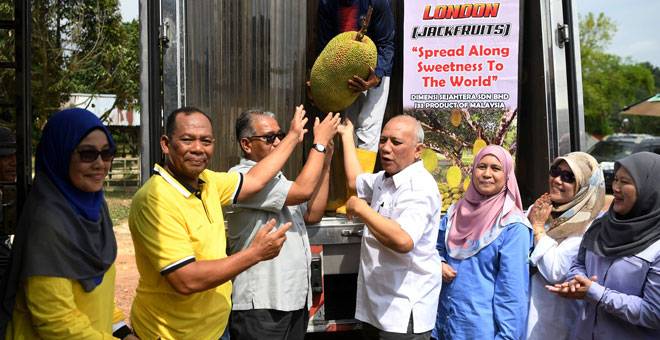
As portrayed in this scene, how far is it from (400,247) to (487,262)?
19.3 inches

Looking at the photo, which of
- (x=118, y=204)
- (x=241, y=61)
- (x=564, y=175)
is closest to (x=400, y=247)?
(x=564, y=175)

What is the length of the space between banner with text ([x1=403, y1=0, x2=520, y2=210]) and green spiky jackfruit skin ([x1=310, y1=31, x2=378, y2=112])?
0.35 metres

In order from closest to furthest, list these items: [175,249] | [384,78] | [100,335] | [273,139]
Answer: [100,335] < [175,249] < [273,139] < [384,78]

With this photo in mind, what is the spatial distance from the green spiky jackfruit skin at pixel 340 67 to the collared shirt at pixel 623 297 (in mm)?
1520

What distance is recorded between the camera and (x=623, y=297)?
2383mm

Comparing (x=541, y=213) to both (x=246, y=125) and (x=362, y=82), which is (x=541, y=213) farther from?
(x=246, y=125)

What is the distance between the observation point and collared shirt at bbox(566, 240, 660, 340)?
2.34m

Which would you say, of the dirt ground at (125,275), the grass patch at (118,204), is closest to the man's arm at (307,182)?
the dirt ground at (125,275)

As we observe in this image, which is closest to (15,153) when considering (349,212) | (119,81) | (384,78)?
(349,212)

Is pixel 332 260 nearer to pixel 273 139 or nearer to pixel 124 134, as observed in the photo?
pixel 273 139

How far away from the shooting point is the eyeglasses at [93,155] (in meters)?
1.85

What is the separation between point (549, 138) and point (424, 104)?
722 mm

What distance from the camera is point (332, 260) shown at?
3.31m

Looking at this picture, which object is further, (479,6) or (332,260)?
(479,6)
